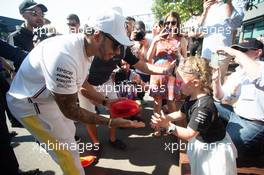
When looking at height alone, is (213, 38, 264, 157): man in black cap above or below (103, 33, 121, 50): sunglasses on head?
below

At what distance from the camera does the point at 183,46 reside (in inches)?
163

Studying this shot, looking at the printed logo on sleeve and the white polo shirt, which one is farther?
the white polo shirt

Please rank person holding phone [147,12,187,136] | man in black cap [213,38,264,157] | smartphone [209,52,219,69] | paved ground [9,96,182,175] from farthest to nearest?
1. person holding phone [147,12,187,136]
2. paved ground [9,96,182,175]
3. smartphone [209,52,219,69]
4. man in black cap [213,38,264,157]

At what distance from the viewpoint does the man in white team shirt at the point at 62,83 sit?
1.80m

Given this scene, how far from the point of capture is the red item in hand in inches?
92.4

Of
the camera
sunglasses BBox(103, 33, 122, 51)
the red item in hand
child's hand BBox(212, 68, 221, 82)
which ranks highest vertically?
the camera

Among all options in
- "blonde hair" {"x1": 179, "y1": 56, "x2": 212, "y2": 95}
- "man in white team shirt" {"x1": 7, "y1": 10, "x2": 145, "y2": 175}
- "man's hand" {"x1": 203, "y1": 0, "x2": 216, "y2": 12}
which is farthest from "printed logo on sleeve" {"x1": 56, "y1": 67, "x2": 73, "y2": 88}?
"man's hand" {"x1": 203, "y1": 0, "x2": 216, "y2": 12}

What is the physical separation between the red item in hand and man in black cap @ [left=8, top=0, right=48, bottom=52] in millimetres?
2624

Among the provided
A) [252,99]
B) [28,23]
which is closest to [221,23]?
[252,99]

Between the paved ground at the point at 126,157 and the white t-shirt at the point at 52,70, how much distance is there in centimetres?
168

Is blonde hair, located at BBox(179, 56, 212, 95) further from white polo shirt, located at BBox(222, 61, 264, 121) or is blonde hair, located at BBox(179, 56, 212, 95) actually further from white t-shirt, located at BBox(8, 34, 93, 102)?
white t-shirt, located at BBox(8, 34, 93, 102)

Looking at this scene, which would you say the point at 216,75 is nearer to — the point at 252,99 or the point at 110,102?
the point at 252,99

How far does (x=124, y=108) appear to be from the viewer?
2.38 metres

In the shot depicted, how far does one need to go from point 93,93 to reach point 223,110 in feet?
5.62
